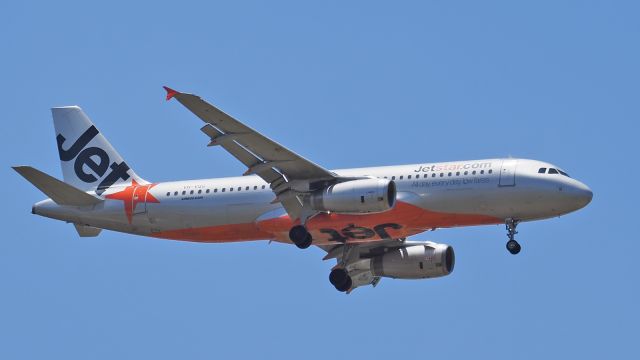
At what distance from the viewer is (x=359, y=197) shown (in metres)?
50.1

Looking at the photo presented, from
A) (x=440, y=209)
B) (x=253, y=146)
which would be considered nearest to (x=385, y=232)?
(x=440, y=209)

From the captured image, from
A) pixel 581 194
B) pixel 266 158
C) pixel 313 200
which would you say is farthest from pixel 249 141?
pixel 581 194

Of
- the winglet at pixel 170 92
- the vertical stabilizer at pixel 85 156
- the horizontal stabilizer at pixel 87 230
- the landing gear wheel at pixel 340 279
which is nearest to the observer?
the winglet at pixel 170 92

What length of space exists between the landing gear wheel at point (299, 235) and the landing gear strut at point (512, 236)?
25.5 feet

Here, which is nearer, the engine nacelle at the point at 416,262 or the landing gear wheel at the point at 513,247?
the landing gear wheel at the point at 513,247

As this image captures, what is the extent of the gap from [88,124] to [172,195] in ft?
23.4

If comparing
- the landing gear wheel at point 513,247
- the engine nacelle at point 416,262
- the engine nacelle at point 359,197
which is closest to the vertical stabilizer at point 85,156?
the engine nacelle at point 359,197

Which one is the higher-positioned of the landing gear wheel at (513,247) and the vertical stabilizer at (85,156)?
the vertical stabilizer at (85,156)

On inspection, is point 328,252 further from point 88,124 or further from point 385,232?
point 88,124

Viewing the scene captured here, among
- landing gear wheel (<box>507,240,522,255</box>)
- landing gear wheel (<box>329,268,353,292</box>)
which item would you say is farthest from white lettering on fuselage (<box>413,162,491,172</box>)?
landing gear wheel (<box>329,268,353,292</box>)

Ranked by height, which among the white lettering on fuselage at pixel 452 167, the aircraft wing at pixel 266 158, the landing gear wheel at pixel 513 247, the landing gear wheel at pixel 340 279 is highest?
the white lettering on fuselage at pixel 452 167

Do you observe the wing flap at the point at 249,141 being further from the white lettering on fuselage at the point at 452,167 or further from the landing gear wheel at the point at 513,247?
the landing gear wheel at the point at 513,247

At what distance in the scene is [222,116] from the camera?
48.2 metres

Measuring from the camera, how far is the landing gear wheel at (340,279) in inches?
→ 2243
